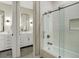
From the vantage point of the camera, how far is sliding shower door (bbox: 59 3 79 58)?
8.82ft

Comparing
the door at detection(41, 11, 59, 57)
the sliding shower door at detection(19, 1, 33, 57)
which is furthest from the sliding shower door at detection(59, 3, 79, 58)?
the sliding shower door at detection(19, 1, 33, 57)

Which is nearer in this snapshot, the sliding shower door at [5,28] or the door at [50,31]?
the door at [50,31]

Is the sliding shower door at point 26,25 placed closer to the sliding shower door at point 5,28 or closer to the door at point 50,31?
the sliding shower door at point 5,28

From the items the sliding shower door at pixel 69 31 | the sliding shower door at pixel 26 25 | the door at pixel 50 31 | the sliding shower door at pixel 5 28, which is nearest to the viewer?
the sliding shower door at pixel 69 31

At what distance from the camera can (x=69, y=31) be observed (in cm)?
298

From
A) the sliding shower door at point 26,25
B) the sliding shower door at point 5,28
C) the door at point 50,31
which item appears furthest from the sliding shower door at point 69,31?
the sliding shower door at point 26,25

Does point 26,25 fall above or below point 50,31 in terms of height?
above

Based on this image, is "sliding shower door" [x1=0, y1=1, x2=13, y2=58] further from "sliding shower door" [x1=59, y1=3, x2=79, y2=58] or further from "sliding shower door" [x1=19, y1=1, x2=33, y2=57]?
"sliding shower door" [x1=59, y1=3, x2=79, y2=58]

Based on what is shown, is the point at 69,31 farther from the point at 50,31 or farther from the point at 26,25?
the point at 26,25

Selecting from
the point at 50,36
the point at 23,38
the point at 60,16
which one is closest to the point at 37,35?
the point at 50,36

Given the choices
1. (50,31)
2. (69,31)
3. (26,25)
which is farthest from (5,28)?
(69,31)

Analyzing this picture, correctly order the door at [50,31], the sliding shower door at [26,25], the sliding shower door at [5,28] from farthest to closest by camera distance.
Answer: the sliding shower door at [26,25]
the sliding shower door at [5,28]
the door at [50,31]

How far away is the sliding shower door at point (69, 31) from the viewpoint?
269 cm

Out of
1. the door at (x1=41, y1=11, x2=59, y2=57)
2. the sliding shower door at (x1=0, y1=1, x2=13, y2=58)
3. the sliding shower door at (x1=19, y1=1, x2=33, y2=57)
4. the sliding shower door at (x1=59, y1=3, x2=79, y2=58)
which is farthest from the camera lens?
the sliding shower door at (x1=19, y1=1, x2=33, y2=57)
